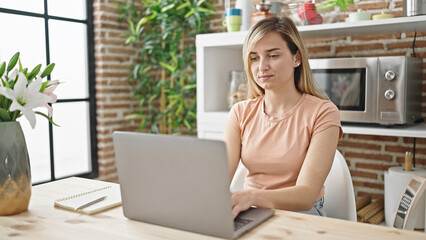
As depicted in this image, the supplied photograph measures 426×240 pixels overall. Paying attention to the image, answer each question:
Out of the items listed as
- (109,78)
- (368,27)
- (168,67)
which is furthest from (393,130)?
(109,78)

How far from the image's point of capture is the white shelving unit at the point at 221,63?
2.36 meters

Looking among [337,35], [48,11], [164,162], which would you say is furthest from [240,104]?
[48,11]

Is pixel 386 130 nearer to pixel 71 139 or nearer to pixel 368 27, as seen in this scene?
pixel 368 27

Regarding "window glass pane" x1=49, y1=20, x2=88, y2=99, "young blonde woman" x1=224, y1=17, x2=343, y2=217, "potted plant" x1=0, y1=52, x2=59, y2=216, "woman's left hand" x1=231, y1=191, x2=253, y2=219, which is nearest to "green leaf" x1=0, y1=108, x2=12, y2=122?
"potted plant" x1=0, y1=52, x2=59, y2=216

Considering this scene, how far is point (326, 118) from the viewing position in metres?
1.56

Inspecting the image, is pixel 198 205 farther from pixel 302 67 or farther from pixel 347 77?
pixel 347 77

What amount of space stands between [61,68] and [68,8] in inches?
17.7

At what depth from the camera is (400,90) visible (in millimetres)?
2197

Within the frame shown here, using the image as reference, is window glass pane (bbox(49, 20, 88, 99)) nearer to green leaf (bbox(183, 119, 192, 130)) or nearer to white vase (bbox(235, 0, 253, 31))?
green leaf (bbox(183, 119, 192, 130))

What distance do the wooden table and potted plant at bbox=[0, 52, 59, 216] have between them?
5cm

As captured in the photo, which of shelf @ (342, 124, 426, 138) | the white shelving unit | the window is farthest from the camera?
the window

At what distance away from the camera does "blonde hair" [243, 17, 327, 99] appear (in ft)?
5.34

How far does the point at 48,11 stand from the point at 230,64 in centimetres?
134

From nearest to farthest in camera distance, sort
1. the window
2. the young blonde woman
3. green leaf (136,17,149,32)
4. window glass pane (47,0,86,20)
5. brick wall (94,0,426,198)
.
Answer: the young blonde woman
brick wall (94,0,426,198)
the window
window glass pane (47,0,86,20)
green leaf (136,17,149,32)
